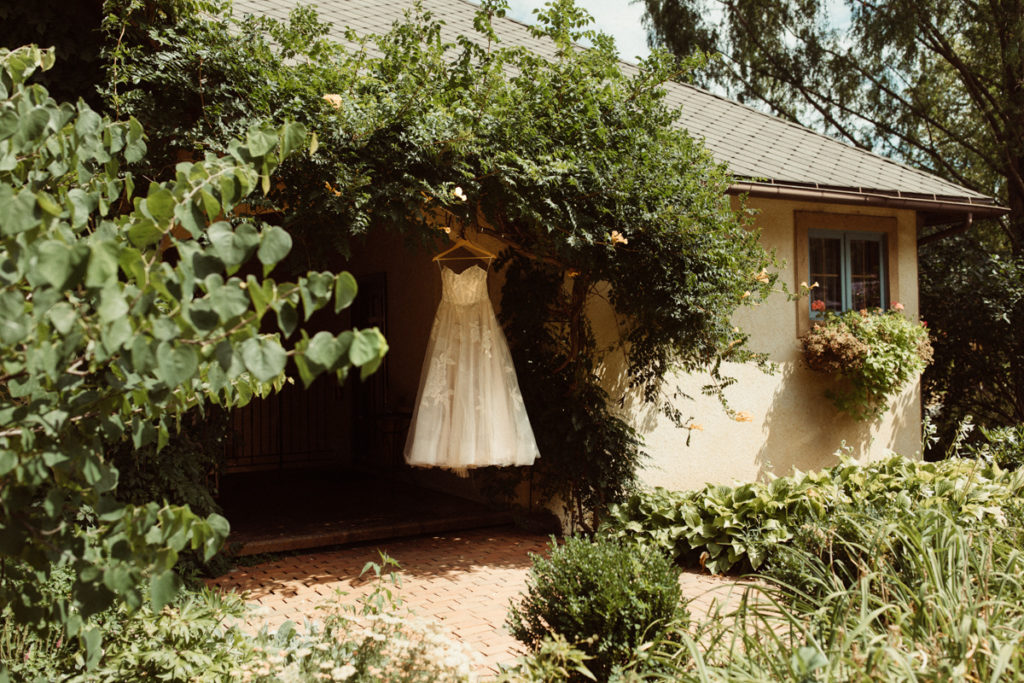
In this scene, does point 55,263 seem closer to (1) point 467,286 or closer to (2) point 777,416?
(1) point 467,286

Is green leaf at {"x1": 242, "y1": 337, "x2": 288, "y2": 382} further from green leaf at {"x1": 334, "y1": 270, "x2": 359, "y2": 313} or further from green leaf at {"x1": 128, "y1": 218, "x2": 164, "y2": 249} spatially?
green leaf at {"x1": 128, "y1": 218, "x2": 164, "y2": 249}

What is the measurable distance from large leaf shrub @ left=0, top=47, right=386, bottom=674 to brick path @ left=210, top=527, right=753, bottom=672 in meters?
2.61

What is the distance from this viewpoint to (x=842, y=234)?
8.90 metres

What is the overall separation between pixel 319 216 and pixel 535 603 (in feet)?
8.92

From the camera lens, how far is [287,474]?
9.70 metres

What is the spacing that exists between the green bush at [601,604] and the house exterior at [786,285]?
392 centimetres

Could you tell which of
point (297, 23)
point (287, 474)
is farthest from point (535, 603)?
point (287, 474)

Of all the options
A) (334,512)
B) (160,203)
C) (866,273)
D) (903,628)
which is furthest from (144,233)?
(866,273)

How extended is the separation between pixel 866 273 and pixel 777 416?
2107 millimetres

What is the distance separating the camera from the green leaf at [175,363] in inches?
54.0

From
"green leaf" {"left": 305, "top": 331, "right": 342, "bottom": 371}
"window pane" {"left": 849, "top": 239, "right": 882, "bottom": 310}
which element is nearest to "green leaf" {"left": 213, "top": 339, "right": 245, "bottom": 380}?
"green leaf" {"left": 305, "top": 331, "right": 342, "bottom": 371}

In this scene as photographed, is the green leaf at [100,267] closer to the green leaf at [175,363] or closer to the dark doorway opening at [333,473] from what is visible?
the green leaf at [175,363]

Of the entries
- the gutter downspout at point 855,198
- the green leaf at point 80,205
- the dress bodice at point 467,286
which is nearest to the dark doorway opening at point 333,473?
the dress bodice at point 467,286

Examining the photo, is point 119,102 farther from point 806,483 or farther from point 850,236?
point 850,236
